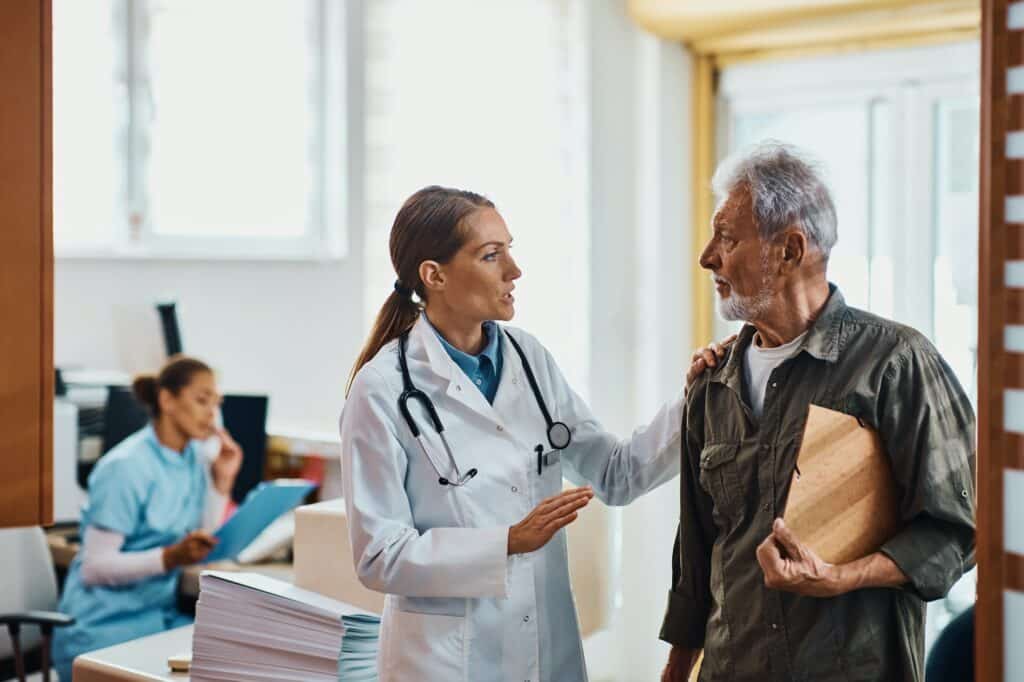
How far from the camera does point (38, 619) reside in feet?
10.4

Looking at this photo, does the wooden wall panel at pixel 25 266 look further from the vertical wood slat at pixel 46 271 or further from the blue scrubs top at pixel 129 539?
the blue scrubs top at pixel 129 539

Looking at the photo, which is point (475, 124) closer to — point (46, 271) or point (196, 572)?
point (196, 572)

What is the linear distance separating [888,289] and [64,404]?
2.69 meters

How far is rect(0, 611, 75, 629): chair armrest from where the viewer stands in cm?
315

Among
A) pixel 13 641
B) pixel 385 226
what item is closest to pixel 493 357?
pixel 13 641

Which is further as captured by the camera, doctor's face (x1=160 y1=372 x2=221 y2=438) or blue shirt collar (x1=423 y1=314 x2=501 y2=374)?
doctor's face (x1=160 y1=372 x2=221 y2=438)

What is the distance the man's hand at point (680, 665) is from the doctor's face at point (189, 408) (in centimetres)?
211

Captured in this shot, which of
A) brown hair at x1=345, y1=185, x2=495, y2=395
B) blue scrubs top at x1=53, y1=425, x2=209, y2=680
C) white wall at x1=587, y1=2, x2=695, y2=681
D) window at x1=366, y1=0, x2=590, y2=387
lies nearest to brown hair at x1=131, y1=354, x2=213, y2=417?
blue scrubs top at x1=53, y1=425, x2=209, y2=680

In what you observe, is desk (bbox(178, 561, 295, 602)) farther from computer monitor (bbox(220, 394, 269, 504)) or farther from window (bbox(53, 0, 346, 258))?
window (bbox(53, 0, 346, 258))

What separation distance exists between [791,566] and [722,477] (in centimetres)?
26

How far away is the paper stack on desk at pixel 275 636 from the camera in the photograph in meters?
1.92

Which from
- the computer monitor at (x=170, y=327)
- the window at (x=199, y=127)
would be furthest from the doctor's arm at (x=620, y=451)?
the window at (x=199, y=127)

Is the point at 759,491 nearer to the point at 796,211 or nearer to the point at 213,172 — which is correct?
the point at 796,211

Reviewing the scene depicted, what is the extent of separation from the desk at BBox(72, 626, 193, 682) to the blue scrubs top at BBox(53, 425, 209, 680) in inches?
46.5
